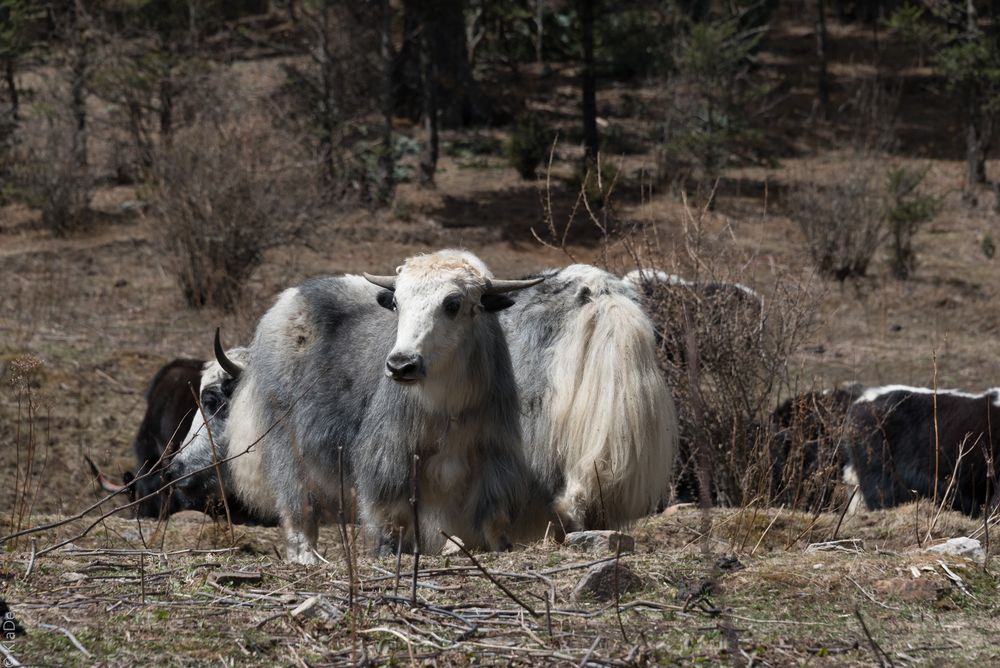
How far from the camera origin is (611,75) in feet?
114

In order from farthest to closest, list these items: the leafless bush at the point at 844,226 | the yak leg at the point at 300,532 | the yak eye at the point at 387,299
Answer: the leafless bush at the point at 844,226
the yak leg at the point at 300,532
the yak eye at the point at 387,299

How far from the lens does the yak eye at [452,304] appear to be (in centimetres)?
561

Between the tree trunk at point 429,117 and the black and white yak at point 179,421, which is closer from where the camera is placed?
the black and white yak at point 179,421

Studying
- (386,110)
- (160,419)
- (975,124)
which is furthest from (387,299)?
(975,124)

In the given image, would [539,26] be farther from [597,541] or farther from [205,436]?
[597,541]

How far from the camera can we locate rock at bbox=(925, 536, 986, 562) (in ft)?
15.9

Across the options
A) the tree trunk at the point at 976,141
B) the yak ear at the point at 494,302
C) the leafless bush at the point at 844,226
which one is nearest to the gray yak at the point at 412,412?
the yak ear at the point at 494,302

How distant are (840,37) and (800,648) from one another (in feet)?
126

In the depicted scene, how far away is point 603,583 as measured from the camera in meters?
4.13

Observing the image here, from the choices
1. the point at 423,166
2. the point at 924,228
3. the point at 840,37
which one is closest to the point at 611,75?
the point at 840,37

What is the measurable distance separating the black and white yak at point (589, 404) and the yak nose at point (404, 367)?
0.59 meters

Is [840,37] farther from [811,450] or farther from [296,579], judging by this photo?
[296,579]

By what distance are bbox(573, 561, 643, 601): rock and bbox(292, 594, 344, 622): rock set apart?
32.3 inches

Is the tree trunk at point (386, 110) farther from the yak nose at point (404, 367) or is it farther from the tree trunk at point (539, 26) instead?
the yak nose at point (404, 367)
